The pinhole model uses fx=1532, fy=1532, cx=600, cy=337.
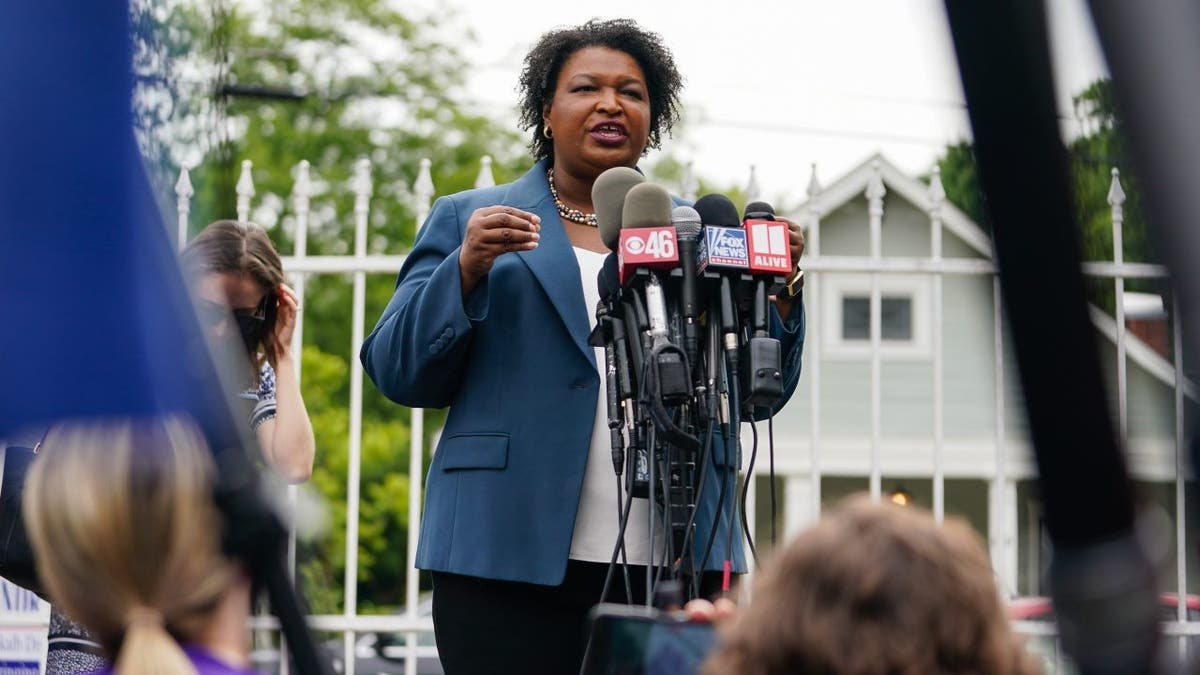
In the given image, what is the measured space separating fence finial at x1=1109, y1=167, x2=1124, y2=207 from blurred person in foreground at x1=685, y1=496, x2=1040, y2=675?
1.36 feet

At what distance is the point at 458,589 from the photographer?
3.05m

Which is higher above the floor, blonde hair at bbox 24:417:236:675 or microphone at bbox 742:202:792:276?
microphone at bbox 742:202:792:276

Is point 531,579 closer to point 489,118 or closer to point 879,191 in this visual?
point 879,191

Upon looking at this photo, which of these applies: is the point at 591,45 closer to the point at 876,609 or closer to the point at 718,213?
the point at 718,213

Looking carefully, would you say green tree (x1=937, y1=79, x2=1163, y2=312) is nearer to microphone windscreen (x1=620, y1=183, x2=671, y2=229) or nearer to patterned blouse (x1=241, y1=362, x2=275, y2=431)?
microphone windscreen (x1=620, y1=183, x2=671, y2=229)

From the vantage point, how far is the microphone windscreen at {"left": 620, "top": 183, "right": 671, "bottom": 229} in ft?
8.86

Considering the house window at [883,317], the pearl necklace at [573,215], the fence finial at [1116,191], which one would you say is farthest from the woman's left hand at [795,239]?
the house window at [883,317]

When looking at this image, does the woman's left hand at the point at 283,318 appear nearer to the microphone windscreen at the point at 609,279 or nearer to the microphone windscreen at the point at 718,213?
the microphone windscreen at the point at 609,279

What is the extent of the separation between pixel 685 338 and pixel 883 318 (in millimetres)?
15894

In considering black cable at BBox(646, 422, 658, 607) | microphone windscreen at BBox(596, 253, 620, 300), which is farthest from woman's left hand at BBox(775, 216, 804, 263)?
black cable at BBox(646, 422, 658, 607)

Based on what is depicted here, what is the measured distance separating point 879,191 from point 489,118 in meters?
22.0

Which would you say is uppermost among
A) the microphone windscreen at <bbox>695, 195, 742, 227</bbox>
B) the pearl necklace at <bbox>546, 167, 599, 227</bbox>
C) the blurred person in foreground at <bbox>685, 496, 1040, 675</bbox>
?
the pearl necklace at <bbox>546, 167, 599, 227</bbox>

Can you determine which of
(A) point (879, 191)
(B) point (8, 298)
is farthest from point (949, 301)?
(B) point (8, 298)

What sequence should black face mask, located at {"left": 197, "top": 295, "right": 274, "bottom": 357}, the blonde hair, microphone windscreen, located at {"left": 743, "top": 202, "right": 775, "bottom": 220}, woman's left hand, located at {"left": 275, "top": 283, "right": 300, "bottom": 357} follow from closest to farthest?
the blonde hair → microphone windscreen, located at {"left": 743, "top": 202, "right": 775, "bottom": 220} → black face mask, located at {"left": 197, "top": 295, "right": 274, "bottom": 357} → woman's left hand, located at {"left": 275, "top": 283, "right": 300, "bottom": 357}
